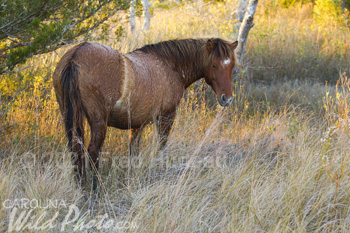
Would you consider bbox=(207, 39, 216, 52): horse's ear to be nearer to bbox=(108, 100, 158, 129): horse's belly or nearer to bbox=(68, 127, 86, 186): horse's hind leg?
bbox=(108, 100, 158, 129): horse's belly

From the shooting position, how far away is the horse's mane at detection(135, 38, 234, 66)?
4023 millimetres

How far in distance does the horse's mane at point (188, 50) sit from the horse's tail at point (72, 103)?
4.21 feet

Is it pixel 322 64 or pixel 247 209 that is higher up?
pixel 247 209

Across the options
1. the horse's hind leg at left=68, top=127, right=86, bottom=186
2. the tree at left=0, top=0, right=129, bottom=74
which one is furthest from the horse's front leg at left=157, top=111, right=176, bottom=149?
the tree at left=0, top=0, right=129, bottom=74

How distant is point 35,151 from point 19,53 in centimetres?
115

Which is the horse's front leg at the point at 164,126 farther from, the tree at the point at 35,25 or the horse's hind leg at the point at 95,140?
the tree at the point at 35,25

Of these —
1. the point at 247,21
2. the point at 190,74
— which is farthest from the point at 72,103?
the point at 247,21

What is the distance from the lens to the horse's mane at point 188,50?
4023 millimetres

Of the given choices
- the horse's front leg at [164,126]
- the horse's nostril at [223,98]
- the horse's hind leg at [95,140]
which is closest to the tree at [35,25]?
the horse's hind leg at [95,140]

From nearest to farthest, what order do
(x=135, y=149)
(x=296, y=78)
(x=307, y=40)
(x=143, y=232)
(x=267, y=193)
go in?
1. (x=143, y=232)
2. (x=267, y=193)
3. (x=135, y=149)
4. (x=296, y=78)
5. (x=307, y=40)

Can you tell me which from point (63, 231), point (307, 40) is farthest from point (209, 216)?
point (307, 40)

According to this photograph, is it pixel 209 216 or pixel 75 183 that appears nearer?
pixel 209 216

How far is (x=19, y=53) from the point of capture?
3.22 metres

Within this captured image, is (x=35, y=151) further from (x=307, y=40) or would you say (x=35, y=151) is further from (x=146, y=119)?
(x=307, y=40)
